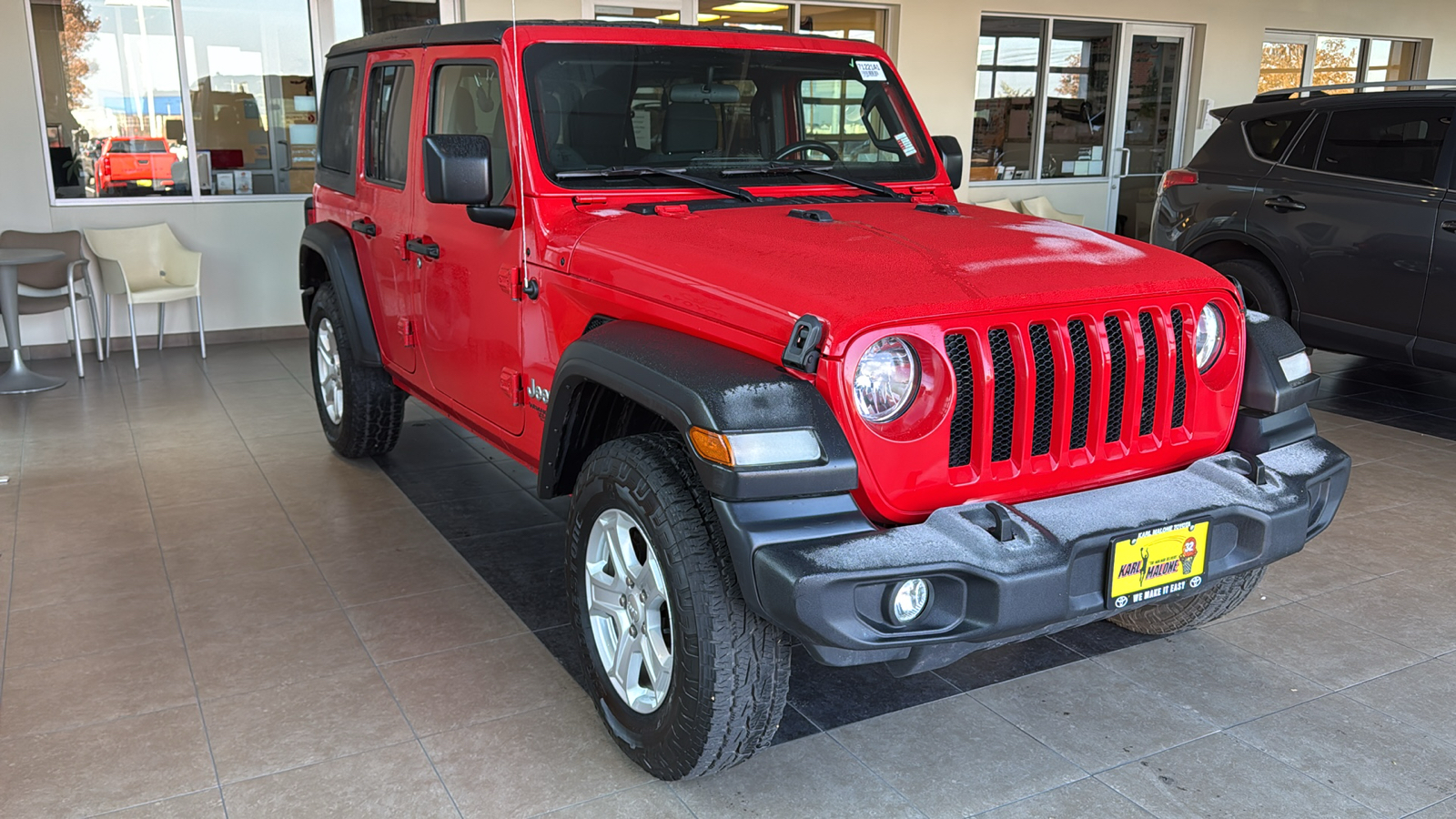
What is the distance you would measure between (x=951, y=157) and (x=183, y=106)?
20.4ft

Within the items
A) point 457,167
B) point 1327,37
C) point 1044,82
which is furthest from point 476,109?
point 1327,37

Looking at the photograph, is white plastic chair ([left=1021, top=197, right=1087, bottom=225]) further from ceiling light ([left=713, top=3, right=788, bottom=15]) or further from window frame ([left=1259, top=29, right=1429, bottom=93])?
window frame ([left=1259, top=29, right=1429, bottom=93])

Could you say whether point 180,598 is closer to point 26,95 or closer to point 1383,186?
point 26,95

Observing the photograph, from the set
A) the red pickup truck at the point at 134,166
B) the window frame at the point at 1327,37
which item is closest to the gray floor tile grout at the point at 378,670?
the red pickup truck at the point at 134,166

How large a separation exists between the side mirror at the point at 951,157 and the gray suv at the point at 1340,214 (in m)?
3.03

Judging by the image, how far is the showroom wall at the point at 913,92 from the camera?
24.4 ft

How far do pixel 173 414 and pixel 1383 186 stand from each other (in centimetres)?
651

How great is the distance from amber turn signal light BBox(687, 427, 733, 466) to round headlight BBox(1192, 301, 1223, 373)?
1.30 meters

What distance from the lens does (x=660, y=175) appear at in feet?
10.7

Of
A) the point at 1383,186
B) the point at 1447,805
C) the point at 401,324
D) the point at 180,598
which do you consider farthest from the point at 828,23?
the point at 1447,805

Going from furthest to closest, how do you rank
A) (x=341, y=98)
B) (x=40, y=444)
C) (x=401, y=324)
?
1. (x=40, y=444)
2. (x=341, y=98)
3. (x=401, y=324)

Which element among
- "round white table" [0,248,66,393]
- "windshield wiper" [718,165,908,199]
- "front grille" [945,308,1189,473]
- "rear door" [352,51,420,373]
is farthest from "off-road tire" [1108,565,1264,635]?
"round white table" [0,248,66,393]

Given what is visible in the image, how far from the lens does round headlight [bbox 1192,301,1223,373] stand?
8.94ft

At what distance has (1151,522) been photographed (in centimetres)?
230
